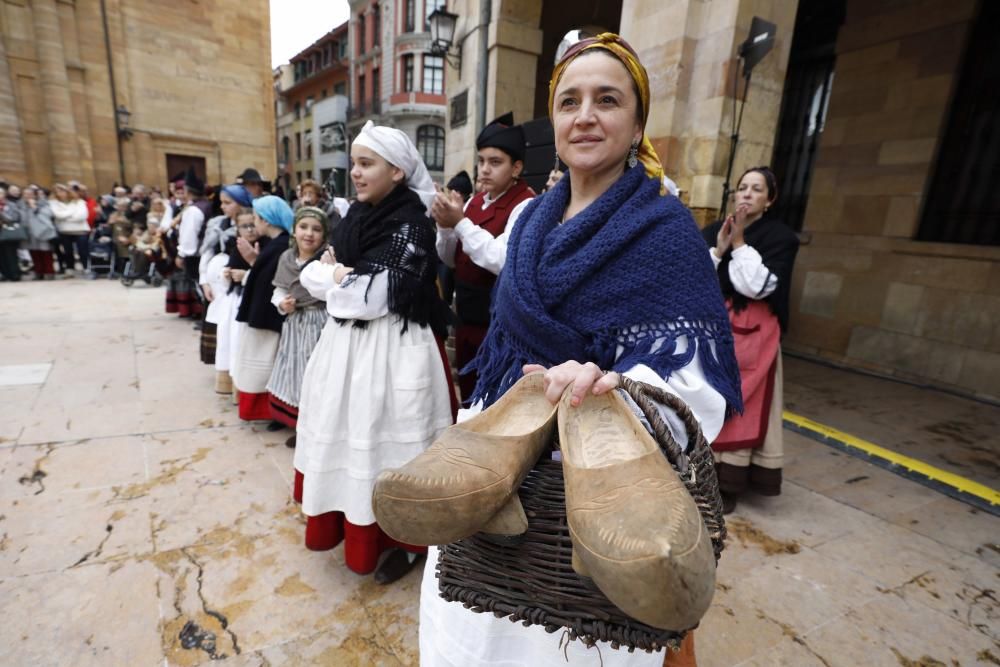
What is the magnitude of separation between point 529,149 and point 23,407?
499 centimetres

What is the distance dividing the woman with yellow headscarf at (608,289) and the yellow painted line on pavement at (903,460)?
3.27m

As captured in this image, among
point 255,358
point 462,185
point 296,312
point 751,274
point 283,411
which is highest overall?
point 462,185

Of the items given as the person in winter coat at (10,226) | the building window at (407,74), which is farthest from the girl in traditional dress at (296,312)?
the building window at (407,74)

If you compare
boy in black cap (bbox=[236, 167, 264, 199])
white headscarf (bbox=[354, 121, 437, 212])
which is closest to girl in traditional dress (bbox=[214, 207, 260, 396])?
boy in black cap (bbox=[236, 167, 264, 199])

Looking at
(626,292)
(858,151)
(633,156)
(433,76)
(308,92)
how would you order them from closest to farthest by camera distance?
(626,292) < (633,156) < (858,151) < (433,76) < (308,92)

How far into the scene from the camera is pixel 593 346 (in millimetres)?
1193

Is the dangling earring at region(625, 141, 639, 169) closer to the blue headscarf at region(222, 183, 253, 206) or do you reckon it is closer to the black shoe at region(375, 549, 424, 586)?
the black shoe at region(375, 549, 424, 586)

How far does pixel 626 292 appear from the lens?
3.80 ft

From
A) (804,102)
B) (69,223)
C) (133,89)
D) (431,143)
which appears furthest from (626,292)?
(431,143)

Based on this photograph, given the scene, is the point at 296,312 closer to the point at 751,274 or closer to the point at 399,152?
the point at 399,152

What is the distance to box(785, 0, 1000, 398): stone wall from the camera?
5035mm

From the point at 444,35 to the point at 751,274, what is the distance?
5627 mm

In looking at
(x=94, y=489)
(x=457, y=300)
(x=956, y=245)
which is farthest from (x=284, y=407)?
(x=956, y=245)

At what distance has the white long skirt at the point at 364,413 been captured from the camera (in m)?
2.19
